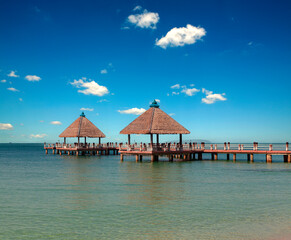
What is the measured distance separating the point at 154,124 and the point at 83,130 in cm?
2040

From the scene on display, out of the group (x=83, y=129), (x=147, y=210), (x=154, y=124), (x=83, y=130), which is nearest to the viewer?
(x=147, y=210)

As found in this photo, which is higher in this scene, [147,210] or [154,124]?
[154,124]

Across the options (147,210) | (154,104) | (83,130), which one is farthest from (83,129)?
(147,210)

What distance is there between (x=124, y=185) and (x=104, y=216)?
8006 mm

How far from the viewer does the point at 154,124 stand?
37.3 m

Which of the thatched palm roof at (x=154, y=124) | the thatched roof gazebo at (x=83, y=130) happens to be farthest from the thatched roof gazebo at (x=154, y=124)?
the thatched roof gazebo at (x=83, y=130)

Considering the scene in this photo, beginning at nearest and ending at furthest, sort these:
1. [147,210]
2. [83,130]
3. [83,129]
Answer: [147,210], [83,130], [83,129]

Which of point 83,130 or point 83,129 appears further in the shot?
point 83,129

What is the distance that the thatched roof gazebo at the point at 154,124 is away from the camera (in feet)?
122

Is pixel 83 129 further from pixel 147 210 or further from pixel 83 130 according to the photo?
pixel 147 210

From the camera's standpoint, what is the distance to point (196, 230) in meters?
11.2

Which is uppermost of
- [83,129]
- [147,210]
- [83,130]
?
[83,129]

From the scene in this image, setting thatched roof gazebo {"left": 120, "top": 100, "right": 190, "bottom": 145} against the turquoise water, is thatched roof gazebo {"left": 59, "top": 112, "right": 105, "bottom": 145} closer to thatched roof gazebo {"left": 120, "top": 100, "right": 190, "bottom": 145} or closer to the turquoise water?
thatched roof gazebo {"left": 120, "top": 100, "right": 190, "bottom": 145}

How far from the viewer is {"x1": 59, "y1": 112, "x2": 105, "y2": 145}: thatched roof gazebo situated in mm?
53831
